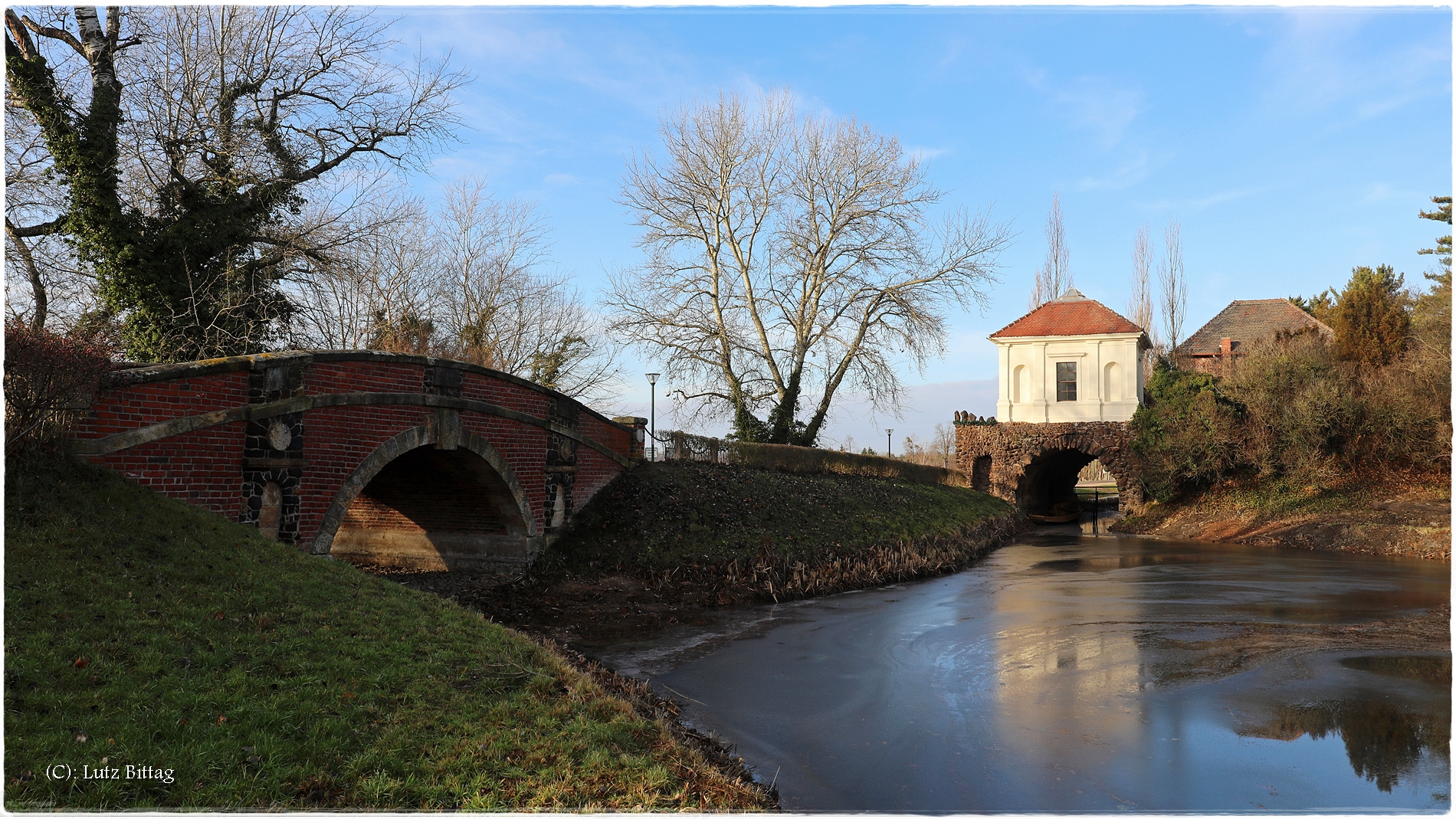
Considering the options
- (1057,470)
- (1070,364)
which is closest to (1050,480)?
(1057,470)

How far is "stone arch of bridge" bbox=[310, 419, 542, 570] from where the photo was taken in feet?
51.9

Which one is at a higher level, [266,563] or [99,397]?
[99,397]

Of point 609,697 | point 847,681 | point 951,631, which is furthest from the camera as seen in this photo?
point 951,631

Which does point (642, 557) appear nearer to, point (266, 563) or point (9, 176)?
point (266, 563)

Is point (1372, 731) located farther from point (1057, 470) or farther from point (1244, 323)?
point (1244, 323)

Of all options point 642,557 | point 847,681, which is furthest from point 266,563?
point 642,557

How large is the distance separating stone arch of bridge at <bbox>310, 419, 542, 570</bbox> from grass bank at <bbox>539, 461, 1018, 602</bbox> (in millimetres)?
1098

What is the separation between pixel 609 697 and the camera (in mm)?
7543

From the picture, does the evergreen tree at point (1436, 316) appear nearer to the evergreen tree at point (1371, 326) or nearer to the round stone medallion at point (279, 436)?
the evergreen tree at point (1371, 326)

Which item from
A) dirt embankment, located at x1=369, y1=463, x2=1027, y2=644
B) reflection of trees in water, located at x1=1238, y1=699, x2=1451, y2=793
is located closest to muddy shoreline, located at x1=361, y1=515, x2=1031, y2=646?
dirt embankment, located at x1=369, y1=463, x2=1027, y2=644

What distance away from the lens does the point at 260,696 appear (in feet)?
20.1

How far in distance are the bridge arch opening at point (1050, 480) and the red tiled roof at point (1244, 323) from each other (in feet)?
30.0

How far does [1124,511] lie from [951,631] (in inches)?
915

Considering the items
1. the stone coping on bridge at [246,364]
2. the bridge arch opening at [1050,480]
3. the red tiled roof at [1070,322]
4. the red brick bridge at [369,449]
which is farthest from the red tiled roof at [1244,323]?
the stone coping on bridge at [246,364]
